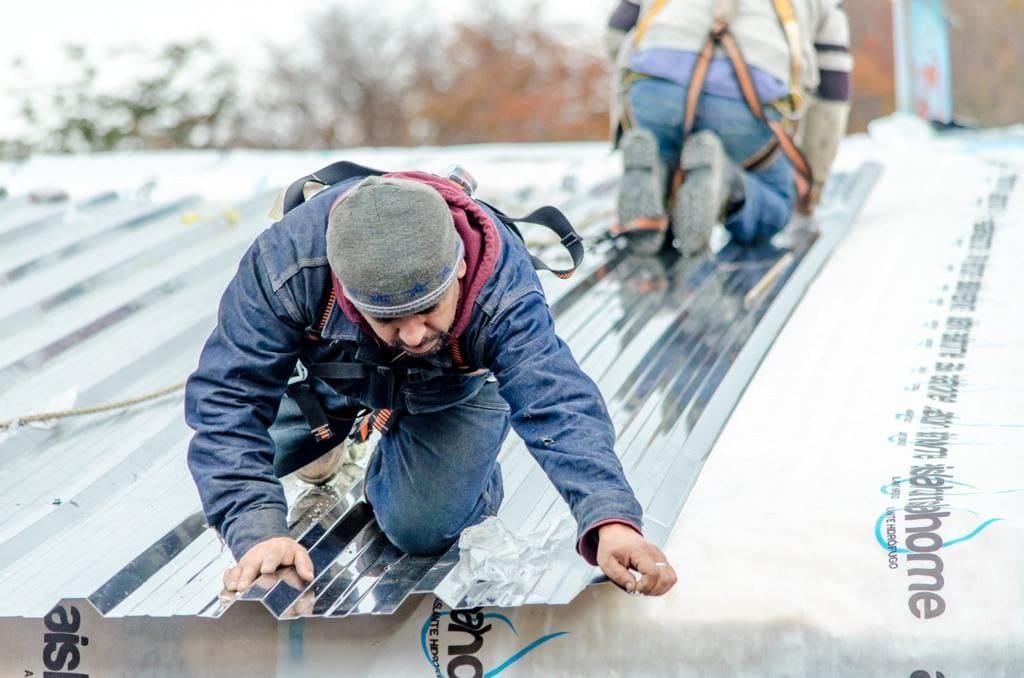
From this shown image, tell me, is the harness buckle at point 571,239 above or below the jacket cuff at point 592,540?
above

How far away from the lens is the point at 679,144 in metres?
4.40

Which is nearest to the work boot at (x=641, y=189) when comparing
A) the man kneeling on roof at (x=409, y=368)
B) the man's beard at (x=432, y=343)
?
the man kneeling on roof at (x=409, y=368)

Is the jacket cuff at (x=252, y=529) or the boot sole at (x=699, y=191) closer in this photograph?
the jacket cuff at (x=252, y=529)

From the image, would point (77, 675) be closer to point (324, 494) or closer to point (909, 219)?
point (324, 494)

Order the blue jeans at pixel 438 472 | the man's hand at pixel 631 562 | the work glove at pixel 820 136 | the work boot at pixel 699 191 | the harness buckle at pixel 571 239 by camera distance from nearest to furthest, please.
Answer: the man's hand at pixel 631 562 < the blue jeans at pixel 438 472 < the harness buckle at pixel 571 239 < the work boot at pixel 699 191 < the work glove at pixel 820 136

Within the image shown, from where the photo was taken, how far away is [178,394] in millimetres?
3318

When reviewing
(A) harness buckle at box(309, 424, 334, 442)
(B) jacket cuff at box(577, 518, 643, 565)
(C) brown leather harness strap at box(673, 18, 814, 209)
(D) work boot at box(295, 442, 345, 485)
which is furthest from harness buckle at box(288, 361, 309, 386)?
(C) brown leather harness strap at box(673, 18, 814, 209)

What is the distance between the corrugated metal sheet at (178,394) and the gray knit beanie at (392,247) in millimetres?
519

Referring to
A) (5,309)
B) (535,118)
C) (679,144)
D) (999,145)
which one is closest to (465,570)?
(5,309)

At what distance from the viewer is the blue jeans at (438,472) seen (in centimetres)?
241

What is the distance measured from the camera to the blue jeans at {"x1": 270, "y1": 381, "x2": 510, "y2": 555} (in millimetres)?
2412

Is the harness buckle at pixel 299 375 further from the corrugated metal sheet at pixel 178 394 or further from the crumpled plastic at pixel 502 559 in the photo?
the crumpled plastic at pixel 502 559

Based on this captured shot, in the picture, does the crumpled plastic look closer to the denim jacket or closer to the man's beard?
the denim jacket

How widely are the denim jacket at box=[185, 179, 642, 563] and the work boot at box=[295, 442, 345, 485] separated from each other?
0.43m
